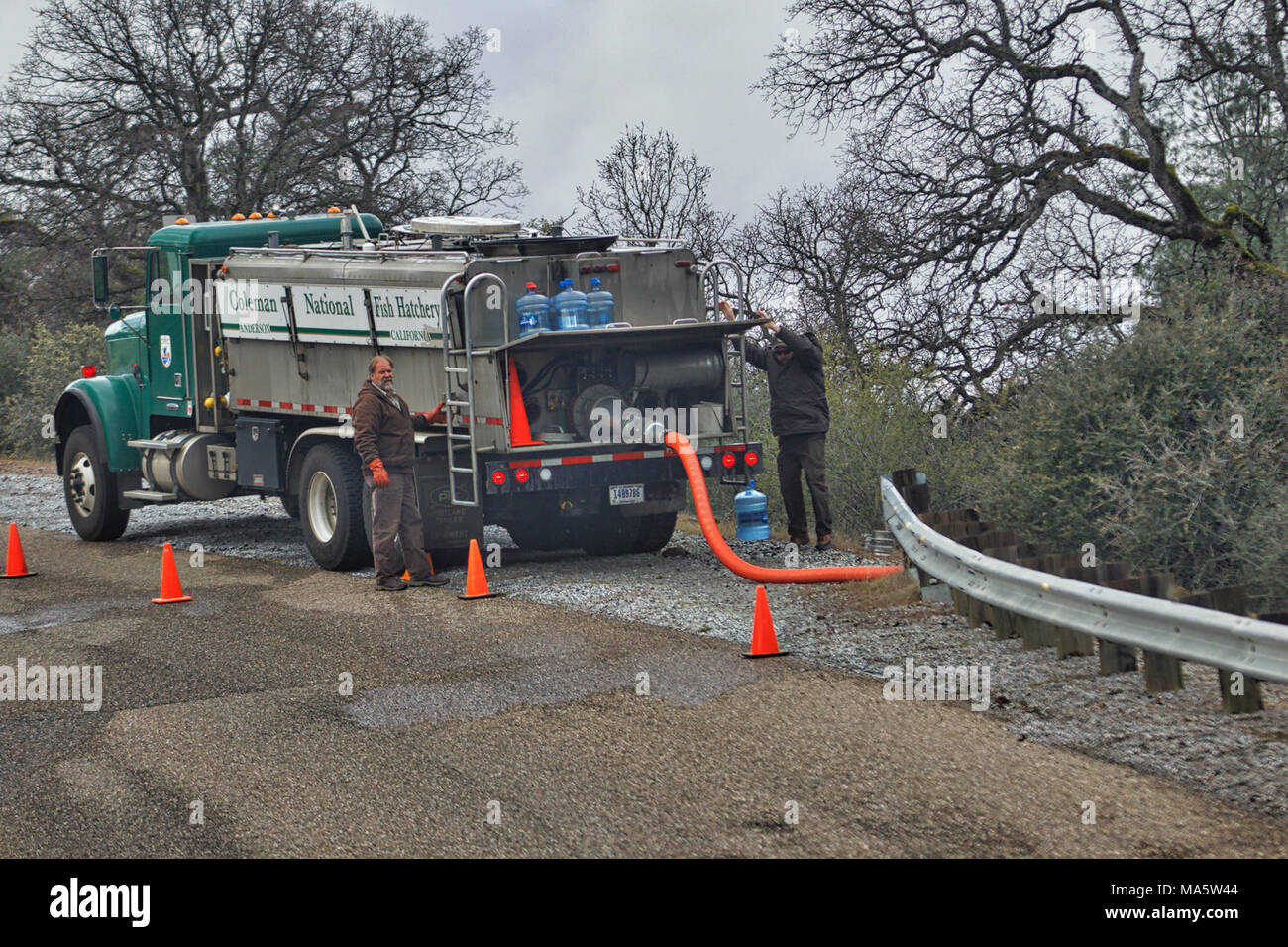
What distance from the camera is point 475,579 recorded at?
Answer: 36.7ft

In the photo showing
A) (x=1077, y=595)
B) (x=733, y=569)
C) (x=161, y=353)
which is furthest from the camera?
(x=161, y=353)

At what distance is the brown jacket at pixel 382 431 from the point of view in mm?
11453

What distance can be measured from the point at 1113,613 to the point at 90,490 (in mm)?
12535

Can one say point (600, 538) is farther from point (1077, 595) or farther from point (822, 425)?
point (1077, 595)

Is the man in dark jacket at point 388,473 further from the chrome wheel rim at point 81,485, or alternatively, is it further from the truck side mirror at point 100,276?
the chrome wheel rim at point 81,485

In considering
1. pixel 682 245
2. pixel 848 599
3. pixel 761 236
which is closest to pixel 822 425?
pixel 682 245

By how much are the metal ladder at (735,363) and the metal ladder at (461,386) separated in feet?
6.82

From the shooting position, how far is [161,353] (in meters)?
15.8

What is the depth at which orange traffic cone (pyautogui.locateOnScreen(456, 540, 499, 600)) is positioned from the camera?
11.1m

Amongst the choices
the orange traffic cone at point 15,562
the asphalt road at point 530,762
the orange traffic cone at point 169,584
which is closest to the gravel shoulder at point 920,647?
the asphalt road at point 530,762

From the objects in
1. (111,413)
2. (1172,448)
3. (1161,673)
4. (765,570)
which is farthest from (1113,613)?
(111,413)

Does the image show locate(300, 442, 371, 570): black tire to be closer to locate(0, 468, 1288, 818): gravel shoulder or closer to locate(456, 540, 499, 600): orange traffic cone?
locate(0, 468, 1288, 818): gravel shoulder
